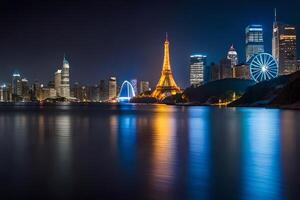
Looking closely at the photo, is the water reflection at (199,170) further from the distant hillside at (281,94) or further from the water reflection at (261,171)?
the distant hillside at (281,94)

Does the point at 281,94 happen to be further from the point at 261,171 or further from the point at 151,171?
the point at 151,171

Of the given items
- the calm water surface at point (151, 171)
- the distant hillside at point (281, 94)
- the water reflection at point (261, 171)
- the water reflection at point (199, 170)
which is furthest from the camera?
the distant hillside at point (281, 94)

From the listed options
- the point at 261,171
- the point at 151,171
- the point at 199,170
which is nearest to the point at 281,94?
the point at 261,171

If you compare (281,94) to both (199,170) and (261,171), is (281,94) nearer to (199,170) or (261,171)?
(261,171)

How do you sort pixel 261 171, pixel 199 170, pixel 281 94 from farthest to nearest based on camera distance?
pixel 281 94 < pixel 199 170 < pixel 261 171

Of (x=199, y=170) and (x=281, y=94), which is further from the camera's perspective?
(x=281, y=94)

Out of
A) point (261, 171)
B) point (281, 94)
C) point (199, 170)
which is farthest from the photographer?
point (281, 94)

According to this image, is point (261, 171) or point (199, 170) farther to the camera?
point (199, 170)

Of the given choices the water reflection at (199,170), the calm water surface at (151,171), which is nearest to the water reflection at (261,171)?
the calm water surface at (151,171)

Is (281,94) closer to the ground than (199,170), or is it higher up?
higher up

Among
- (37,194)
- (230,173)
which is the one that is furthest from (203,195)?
(37,194)

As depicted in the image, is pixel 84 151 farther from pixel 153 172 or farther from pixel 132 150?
pixel 153 172

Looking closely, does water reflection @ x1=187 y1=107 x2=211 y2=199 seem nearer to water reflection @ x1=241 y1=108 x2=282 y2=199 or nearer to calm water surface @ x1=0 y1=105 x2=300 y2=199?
calm water surface @ x1=0 y1=105 x2=300 y2=199

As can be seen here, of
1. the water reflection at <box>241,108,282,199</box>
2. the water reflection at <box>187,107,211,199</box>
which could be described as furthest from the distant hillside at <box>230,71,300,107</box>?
the water reflection at <box>187,107,211,199</box>
